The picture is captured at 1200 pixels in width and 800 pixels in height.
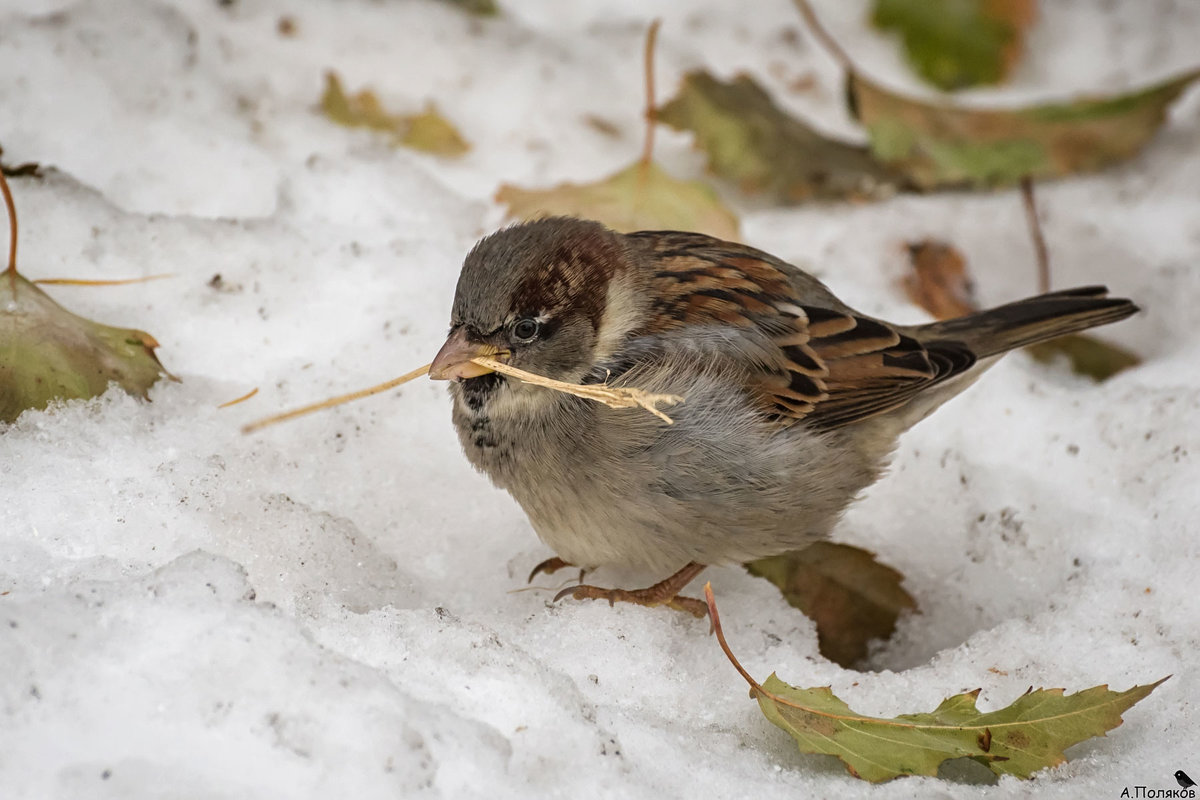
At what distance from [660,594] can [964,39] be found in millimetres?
2411

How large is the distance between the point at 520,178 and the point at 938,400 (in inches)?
54.3

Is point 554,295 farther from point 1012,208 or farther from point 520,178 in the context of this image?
point 1012,208

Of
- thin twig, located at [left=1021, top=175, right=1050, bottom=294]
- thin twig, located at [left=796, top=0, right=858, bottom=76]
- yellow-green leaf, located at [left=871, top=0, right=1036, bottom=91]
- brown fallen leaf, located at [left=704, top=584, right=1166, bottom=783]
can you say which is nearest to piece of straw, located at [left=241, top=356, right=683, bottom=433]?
brown fallen leaf, located at [left=704, top=584, right=1166, bottom=783]

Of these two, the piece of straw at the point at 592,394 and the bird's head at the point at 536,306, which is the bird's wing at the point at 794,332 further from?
the piece of straw at the point at 592,394

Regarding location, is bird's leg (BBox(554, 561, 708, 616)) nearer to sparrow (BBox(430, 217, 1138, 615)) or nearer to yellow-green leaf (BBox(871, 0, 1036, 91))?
sparrow (BBox(430, 217, 1138, 615))

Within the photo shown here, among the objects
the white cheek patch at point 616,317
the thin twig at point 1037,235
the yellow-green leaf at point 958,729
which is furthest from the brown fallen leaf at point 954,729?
the thin twig at point 1037,235

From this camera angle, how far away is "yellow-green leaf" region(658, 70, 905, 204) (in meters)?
3.08

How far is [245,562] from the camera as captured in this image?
6.05 ft

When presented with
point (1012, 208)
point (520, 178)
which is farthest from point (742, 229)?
point (1012, 208)

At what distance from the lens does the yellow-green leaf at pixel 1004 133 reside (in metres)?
3.11

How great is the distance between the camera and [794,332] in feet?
7.22

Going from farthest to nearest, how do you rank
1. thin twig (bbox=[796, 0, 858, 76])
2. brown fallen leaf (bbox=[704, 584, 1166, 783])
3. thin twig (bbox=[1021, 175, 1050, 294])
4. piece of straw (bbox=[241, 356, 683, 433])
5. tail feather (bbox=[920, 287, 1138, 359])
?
thin twig (bbox=[796, 0, 858, 76]), thin twig (bbox=[1021, 175, 1050, 294]), tail feather (bbox=[920, 287, 1138, 359]), piece of straw (bbox=[241, 356, 683, 433]), brown fallen leaf (bbox=[704, 584, 1166, 783])

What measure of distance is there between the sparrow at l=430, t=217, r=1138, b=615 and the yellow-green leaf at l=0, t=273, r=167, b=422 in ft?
2.03

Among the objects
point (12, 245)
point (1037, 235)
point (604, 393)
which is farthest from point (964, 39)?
point (12, 245)
